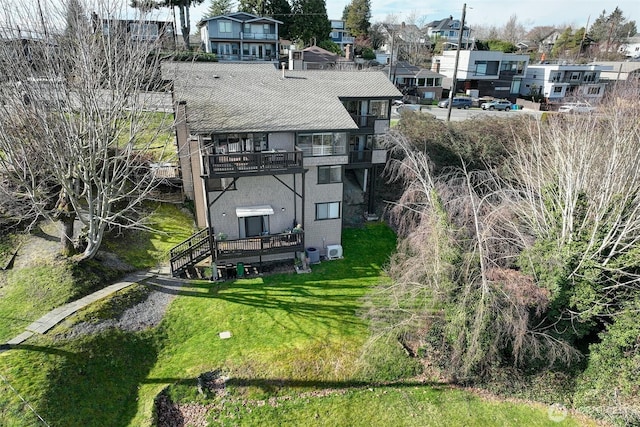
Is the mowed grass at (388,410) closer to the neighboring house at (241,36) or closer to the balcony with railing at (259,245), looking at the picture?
the balcony with railing at (259,245)

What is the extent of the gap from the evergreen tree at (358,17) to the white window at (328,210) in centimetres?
6574

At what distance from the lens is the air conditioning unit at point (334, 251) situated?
21.4m

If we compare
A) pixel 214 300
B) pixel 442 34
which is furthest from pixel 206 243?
pixel 442 34

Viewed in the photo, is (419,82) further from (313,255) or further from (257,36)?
(313,255)

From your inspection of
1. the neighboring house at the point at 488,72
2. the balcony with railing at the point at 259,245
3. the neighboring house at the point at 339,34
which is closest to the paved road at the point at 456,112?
the neighboring house at the point at 488,72

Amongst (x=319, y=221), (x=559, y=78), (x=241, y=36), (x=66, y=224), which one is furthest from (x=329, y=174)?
(x=559, y=78)

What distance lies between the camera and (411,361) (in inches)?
607

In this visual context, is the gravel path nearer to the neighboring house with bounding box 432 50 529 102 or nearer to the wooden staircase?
the wooden staircase

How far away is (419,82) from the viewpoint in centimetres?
5441

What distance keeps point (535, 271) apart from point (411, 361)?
6132 millimetres

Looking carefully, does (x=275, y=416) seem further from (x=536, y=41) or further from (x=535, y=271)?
(x=536, y=41)

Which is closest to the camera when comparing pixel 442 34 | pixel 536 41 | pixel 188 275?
pixel 188 275

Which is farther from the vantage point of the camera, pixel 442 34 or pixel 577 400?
pixel 442 34

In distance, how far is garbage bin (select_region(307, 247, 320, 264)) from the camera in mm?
20859
